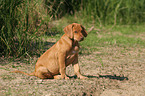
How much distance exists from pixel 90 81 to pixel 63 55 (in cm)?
61

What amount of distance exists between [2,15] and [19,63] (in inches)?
40.3

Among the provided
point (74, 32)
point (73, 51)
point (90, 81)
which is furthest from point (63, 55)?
point (90, 81)

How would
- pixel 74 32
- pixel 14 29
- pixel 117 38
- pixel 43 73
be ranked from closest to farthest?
pixel 74 32 < pixel 43 73 < pixel 14 29 < pixel 117 38

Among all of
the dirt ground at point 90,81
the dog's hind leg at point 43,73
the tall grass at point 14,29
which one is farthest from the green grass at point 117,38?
the dog's hind leg at point 43,73

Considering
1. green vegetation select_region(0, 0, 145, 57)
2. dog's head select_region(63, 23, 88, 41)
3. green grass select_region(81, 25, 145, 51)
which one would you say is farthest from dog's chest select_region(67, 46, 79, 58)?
green grass select_region(81, 25, 145, 51)

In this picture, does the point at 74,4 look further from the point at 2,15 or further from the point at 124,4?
the point at 2,15

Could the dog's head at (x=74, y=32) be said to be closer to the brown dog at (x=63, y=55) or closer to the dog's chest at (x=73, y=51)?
the brown dog at (x=63, y=55)

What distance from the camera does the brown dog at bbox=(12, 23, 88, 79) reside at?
3.61 meters

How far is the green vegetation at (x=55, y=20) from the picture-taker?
4988 mm

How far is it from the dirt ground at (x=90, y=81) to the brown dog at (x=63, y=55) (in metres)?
0.14

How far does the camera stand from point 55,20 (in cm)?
948

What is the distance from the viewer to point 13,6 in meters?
4.98

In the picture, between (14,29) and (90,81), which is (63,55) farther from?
(14,29)

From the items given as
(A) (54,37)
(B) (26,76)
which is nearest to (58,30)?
(A) (54,37)
